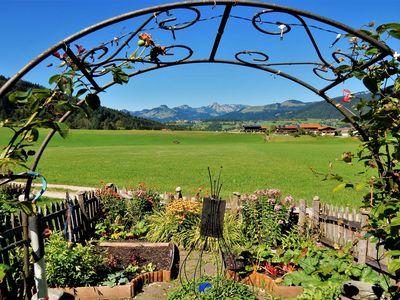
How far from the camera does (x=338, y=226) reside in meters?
6.96

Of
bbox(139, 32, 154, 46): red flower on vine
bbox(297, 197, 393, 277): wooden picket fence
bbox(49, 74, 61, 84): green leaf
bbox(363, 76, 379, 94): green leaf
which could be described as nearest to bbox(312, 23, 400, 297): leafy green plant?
bbox(363, 76, 379, 94): green leaf

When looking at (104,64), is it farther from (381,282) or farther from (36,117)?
(381,282)

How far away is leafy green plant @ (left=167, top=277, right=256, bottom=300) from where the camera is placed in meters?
4.58

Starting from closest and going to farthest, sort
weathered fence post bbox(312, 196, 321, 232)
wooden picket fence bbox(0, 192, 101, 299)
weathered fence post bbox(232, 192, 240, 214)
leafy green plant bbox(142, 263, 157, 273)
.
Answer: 1. wooden picket fence bbox(0, 192, 101, 299)
2. leafy green plant bbox(142, 263, 157, 273)
3. weathered fence post bbox(312, 196, 321, 232)
4. weathered fence post bbox(232, 192, 240, 214)

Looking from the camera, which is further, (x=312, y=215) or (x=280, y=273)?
(x=312, y=215)

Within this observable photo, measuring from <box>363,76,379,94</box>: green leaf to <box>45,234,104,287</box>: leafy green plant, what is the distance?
4.51 meters

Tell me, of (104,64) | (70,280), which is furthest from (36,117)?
(70,280)

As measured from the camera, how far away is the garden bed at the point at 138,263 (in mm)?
5035

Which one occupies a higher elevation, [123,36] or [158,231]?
[123,36]

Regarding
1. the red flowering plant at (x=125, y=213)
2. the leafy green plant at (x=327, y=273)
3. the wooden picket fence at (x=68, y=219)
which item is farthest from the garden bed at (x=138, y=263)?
the leafy green plant at (x=327, y=273)

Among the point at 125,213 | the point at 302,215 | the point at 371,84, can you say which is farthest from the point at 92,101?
the point at 125,213

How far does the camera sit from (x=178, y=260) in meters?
6.64

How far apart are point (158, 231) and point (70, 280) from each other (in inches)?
101

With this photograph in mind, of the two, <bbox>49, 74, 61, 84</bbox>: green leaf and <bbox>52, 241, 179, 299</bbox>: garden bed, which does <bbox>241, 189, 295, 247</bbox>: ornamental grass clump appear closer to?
<bbox>52, 241, 179, 299</bbox>: garden bed
